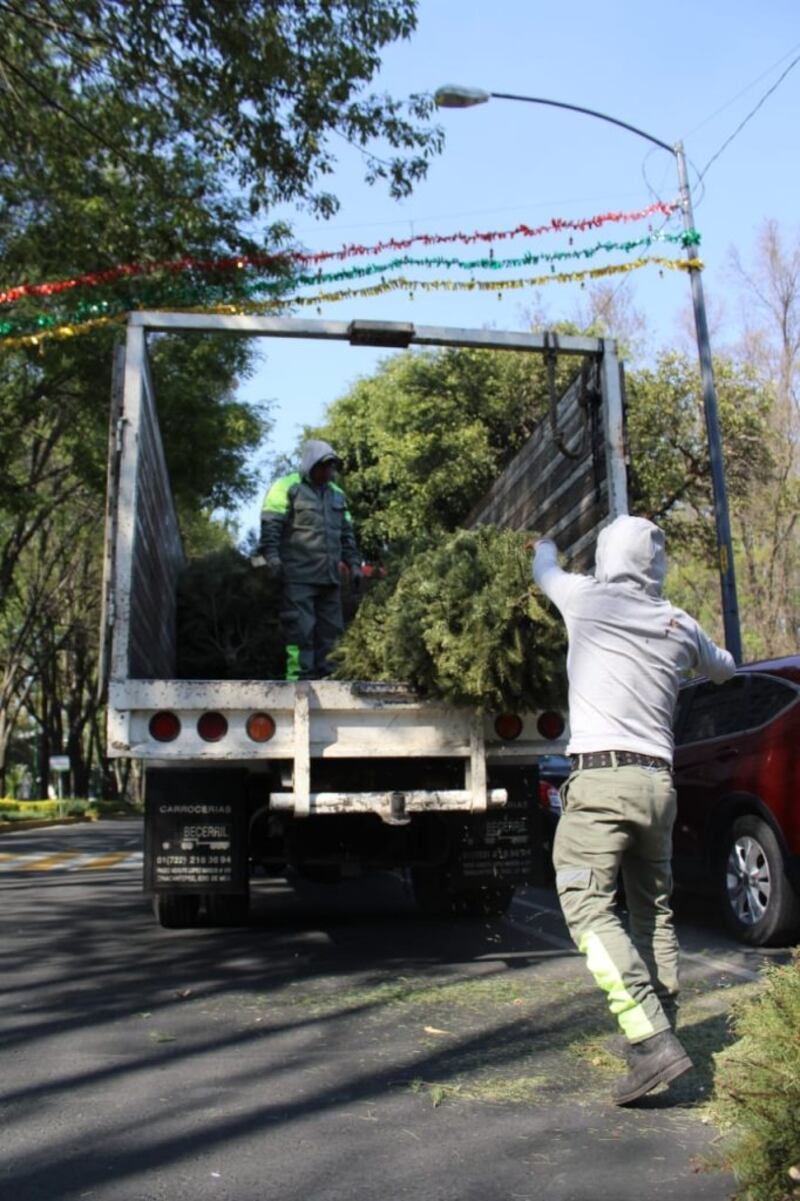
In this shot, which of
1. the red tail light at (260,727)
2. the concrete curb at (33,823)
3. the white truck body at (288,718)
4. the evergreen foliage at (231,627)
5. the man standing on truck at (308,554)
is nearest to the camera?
the white truck body at (288,718)

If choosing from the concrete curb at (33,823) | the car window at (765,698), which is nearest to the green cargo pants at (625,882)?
the car window at (765,698)

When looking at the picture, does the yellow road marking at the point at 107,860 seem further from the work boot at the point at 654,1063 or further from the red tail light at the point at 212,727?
the work boot at the point at 654,1063

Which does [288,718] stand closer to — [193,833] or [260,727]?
[260,727]

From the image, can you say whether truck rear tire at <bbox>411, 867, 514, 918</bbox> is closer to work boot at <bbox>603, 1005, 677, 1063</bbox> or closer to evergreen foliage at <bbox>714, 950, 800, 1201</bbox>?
work boot at <bbox>603, 1005, 677, 1063</bbox>

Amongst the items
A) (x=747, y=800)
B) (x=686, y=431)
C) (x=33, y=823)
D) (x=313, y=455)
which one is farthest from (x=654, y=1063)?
(x=33, y=823)

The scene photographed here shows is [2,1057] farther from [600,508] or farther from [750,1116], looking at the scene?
[600,508]

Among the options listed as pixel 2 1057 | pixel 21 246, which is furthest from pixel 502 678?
pixel 21 246

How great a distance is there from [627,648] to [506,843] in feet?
9.28

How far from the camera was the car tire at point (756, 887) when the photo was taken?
6508mm

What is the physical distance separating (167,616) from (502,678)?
3384 millimetres

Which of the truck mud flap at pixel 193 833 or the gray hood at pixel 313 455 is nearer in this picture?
the truck mud flap at pixel 193 833

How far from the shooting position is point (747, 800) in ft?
22.8

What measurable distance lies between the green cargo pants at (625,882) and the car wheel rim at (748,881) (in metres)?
2.79

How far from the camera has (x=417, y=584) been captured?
20.2 ft
